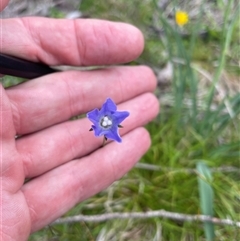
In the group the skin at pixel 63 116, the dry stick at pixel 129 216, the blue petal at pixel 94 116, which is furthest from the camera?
the dry stick at pixel 129 216

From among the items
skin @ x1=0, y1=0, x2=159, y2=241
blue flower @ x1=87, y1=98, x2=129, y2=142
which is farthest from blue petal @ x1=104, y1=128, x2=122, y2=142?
skin @ x1=0, y1=0, x2=159, y2=241

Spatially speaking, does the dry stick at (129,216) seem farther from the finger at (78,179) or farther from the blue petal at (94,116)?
the blue petal at (94,116)

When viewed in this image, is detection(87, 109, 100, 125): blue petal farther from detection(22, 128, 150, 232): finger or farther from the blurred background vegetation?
the blurred background vegetation

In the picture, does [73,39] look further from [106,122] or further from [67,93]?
[106,122]

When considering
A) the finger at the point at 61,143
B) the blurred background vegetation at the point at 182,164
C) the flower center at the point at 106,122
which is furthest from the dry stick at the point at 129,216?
the flower center at the point at 106,122


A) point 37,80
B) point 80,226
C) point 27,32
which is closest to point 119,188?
point 80,226

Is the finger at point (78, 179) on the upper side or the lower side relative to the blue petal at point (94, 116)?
lower

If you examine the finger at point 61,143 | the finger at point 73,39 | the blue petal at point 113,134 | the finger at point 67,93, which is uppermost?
the finger at point 73,39

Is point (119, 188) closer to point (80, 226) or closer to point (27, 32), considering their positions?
point (80, 226)
